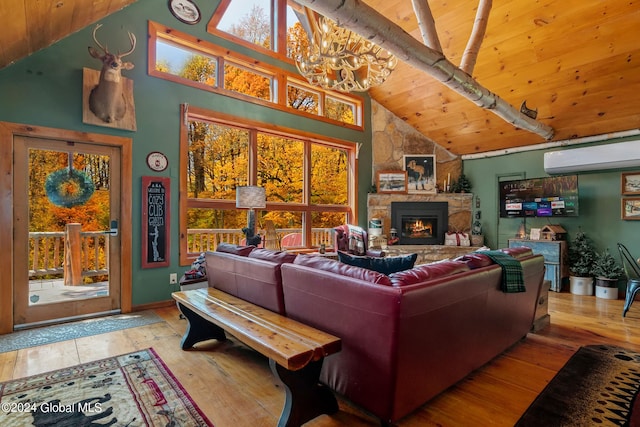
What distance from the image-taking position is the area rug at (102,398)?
1.75 meters

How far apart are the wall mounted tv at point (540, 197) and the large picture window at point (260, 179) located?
2.81 m

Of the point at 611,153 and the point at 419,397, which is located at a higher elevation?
the point at 611,153

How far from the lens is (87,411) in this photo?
1822mm

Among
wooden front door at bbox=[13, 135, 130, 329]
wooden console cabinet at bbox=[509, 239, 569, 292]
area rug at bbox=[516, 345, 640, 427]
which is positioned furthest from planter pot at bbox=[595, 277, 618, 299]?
wooden front door at bbox=[13, 135, 130, 329]

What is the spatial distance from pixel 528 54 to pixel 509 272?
3615mm

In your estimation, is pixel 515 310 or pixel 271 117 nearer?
pixel 515 310

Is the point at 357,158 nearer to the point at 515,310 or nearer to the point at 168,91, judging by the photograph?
the point at 168,91

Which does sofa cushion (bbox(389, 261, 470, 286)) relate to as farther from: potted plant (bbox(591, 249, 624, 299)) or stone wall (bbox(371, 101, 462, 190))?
stone wall (bbox(371, 101, 462, 190))

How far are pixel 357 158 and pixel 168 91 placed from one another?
3.60m

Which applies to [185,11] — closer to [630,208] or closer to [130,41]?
[130,41]

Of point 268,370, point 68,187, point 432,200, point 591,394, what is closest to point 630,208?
point 432,200

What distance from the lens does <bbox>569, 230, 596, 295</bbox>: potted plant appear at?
4828 mm

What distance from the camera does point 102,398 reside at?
1950mm

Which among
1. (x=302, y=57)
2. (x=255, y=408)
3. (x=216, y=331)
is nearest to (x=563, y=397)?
(x=255, y=408)
